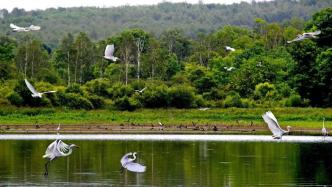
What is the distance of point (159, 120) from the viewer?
6738 cm

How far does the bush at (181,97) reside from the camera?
7369 centimetres

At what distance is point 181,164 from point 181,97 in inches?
1598

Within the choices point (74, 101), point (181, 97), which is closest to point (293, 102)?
point (181, 97)

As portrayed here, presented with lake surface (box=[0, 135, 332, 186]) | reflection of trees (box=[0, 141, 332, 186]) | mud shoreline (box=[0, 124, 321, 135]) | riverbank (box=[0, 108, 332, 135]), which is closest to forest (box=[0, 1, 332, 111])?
riverbank (box=[0, 108, 332, 135])

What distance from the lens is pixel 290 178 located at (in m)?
28.1

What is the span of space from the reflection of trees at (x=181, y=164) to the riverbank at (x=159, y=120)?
13524 mm

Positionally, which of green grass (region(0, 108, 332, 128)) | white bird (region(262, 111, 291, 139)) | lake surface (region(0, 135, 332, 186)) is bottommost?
green grass (region(0, 108, 332, 128))

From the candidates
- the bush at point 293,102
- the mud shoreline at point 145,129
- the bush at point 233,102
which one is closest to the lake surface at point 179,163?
the mud shoreline at point 145,129

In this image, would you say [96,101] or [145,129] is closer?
[145,129]

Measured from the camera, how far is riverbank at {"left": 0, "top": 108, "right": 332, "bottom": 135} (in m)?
60.2

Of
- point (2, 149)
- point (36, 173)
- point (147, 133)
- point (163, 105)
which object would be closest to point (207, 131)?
point (147, 133)

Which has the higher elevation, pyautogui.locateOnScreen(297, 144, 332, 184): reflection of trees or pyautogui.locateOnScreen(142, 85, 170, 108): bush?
pyautogui.locateOnScreen(297, 144, 332, 184): reflection of trees

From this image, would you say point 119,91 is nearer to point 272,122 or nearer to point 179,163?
point 179,163

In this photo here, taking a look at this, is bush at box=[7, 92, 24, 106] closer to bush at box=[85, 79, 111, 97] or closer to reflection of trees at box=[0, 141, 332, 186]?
bush at box=[85, 79, 111, 97]
